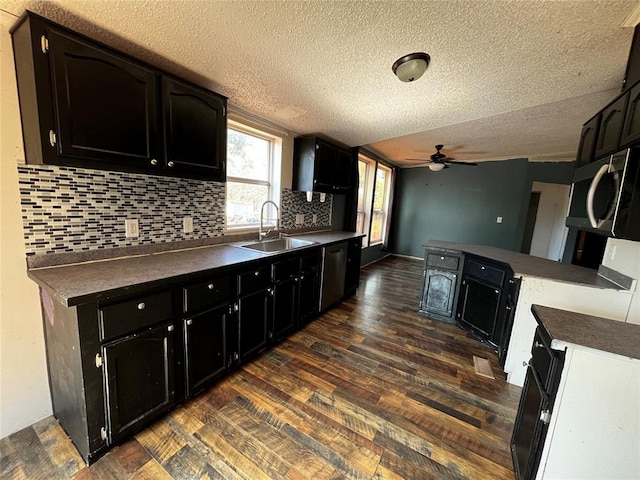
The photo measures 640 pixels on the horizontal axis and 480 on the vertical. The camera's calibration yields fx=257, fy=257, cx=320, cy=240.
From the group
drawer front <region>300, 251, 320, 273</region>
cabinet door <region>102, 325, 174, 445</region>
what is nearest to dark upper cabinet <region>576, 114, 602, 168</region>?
drawer front <region>300, 251, 320, 273</region>

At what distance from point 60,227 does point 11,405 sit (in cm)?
99

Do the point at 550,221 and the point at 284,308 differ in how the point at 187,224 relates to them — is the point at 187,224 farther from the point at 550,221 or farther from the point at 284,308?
the point at 550,221

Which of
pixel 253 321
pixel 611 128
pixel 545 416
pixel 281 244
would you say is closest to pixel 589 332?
pixel 545 416

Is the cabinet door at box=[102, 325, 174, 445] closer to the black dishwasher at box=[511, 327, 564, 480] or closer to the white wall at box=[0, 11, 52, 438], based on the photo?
the white wall at box=[0, 11, 52, 438]

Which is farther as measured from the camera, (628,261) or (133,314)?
(628,261)

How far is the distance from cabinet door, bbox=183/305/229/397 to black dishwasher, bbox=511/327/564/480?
176cm

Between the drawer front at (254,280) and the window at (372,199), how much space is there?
3035 millimetres

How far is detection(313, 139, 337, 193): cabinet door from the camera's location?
10.2 ft

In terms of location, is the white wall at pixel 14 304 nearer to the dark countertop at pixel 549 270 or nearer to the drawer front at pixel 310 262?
the drawer front at pixel 310 262

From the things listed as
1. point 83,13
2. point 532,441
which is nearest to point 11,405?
point 83,13

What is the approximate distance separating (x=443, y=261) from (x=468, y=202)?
3.33 meters

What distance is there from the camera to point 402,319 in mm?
3119

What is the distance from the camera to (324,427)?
1572mm

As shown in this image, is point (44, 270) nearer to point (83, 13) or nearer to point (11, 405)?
point (11, 405)
